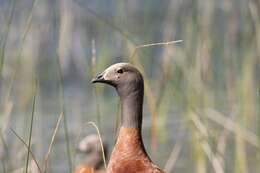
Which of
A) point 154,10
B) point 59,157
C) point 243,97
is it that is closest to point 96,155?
point 59,157

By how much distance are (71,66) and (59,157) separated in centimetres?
347

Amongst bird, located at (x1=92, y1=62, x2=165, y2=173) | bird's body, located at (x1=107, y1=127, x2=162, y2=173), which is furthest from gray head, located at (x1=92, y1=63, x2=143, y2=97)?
bird's body, located at (x1=107, y1=127, x2=162, y2=173)

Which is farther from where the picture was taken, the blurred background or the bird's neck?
the blurred background

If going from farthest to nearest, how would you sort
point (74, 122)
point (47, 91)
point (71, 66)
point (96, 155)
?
point (71, 66), point (47, 91), point (74, 122), point (96, 155)

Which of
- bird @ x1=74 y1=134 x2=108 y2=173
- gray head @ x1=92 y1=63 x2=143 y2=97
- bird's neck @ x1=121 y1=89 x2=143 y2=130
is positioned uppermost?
gray head @ x1=92 y1=63 x2=143 y2=97

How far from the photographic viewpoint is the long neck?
14.8ft

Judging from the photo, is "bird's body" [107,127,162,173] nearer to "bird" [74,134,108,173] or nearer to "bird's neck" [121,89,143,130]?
"bird's neck" [121,89,143,130]

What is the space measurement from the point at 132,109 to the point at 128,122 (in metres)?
0.07

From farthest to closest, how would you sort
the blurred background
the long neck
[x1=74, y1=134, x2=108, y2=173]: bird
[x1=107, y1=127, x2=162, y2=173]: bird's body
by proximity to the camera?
[x1=74, y1=134, x2=108, y2=173]: bird < the blurred background < the long neck < [x1=107, y1=127, x2=162, y2=173]: bird's body

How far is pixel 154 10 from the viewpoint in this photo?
50.8ft

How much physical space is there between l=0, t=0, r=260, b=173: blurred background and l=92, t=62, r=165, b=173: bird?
7 cm

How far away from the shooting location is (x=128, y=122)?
4.55m

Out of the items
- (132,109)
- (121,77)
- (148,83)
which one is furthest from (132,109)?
(148,83)

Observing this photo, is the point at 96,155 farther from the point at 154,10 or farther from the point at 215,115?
the point at 154,10
